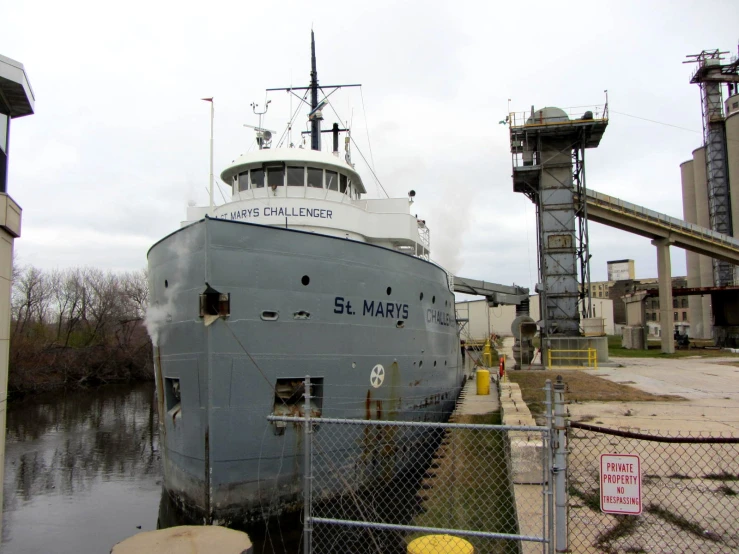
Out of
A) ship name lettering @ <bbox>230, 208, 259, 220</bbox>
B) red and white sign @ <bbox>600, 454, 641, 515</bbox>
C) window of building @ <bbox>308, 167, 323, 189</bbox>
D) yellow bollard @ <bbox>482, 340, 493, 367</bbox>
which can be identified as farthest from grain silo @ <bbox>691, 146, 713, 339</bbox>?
red and white sign @ <bbox>600, 454, 641, 515</bbox>

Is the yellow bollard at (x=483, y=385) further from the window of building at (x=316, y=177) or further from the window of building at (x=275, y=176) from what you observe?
the window of building at (x=275, y=176)

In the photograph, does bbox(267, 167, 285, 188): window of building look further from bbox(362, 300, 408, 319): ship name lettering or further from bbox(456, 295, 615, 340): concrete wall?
bbox(456, 295, 615, 340): concrete wall

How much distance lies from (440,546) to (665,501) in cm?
278

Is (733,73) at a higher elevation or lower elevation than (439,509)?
higher

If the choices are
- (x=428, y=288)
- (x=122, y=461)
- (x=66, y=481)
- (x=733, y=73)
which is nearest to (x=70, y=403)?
(x=122, y=461)

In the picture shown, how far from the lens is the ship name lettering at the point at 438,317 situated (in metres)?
10.7

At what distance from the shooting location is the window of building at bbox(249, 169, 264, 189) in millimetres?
10898

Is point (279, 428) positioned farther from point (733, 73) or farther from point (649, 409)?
point (733, 73)

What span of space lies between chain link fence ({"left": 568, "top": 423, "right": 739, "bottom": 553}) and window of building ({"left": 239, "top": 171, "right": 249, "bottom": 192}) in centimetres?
788

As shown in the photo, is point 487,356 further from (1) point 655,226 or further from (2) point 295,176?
(2) point 295,176

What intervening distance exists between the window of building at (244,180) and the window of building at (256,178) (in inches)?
5.3

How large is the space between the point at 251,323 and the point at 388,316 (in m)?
2.61

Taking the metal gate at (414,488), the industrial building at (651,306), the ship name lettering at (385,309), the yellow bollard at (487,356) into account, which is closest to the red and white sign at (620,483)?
the metal gate at (414,488)

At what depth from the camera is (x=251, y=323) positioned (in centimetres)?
716
